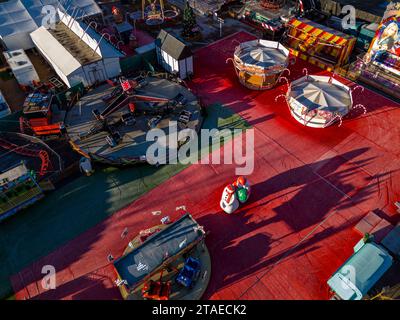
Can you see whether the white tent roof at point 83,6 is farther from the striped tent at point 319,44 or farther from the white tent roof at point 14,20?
the striped tent at point 319,44

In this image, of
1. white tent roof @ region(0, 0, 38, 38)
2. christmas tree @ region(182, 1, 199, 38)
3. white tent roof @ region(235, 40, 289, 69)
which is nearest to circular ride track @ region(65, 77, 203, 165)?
white tent roof @ region(235, 40, 289, 69)

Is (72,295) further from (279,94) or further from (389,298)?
(279,94)

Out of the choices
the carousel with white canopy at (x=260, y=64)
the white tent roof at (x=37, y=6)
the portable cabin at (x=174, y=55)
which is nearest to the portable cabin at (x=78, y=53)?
the white tent roof at (x=37, y=6)

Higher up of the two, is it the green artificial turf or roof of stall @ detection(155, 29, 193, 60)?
roof of stall @ detection(155, 29, 193, 60)

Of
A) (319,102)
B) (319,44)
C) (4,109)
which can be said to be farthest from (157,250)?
(319,44)

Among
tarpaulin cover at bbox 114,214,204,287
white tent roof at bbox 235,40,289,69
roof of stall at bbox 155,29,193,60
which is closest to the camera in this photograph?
tarpaulin cover at bbox 114,214,204,287

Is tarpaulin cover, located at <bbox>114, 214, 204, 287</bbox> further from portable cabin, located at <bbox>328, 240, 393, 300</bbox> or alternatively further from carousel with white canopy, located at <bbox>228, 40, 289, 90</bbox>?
carousel with white canopy, located at <bbox>228, 40, 289, 90</bbox>
